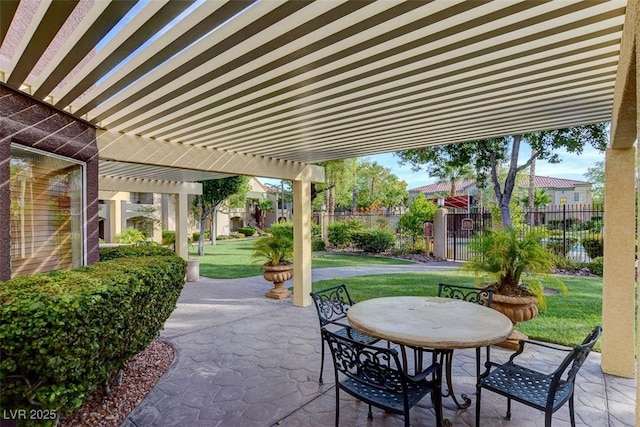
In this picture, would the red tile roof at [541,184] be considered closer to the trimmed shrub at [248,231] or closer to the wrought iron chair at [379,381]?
the trimmed shrub at [248,231]

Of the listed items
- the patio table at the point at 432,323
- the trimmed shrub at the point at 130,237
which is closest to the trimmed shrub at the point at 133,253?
the patio table at the point at 432,323

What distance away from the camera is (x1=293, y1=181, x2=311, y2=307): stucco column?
6898 millimetres

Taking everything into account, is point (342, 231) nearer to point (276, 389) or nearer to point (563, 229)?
point (563, 229)

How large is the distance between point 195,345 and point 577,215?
1407 centimetres

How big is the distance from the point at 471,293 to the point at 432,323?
1.76 meters

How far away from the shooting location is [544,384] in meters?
2.63

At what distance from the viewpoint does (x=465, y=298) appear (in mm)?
4168

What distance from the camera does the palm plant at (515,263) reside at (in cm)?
444

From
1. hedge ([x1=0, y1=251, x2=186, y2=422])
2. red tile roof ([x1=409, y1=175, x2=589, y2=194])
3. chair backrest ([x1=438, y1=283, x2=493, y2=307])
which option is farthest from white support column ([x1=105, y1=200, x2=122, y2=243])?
red tile roof ([x1=409, y1=175, x2=589, y2=194])

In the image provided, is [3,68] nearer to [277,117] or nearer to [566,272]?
[277,117]

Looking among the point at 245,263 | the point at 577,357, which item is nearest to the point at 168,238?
the point at 245,263

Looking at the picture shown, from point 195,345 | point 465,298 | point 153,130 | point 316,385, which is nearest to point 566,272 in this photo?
→ point 465,298

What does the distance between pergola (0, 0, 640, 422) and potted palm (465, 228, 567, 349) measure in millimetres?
773

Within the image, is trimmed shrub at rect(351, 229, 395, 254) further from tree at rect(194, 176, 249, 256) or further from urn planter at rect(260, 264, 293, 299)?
urn planter at rect(260, 264, 293, 299)
